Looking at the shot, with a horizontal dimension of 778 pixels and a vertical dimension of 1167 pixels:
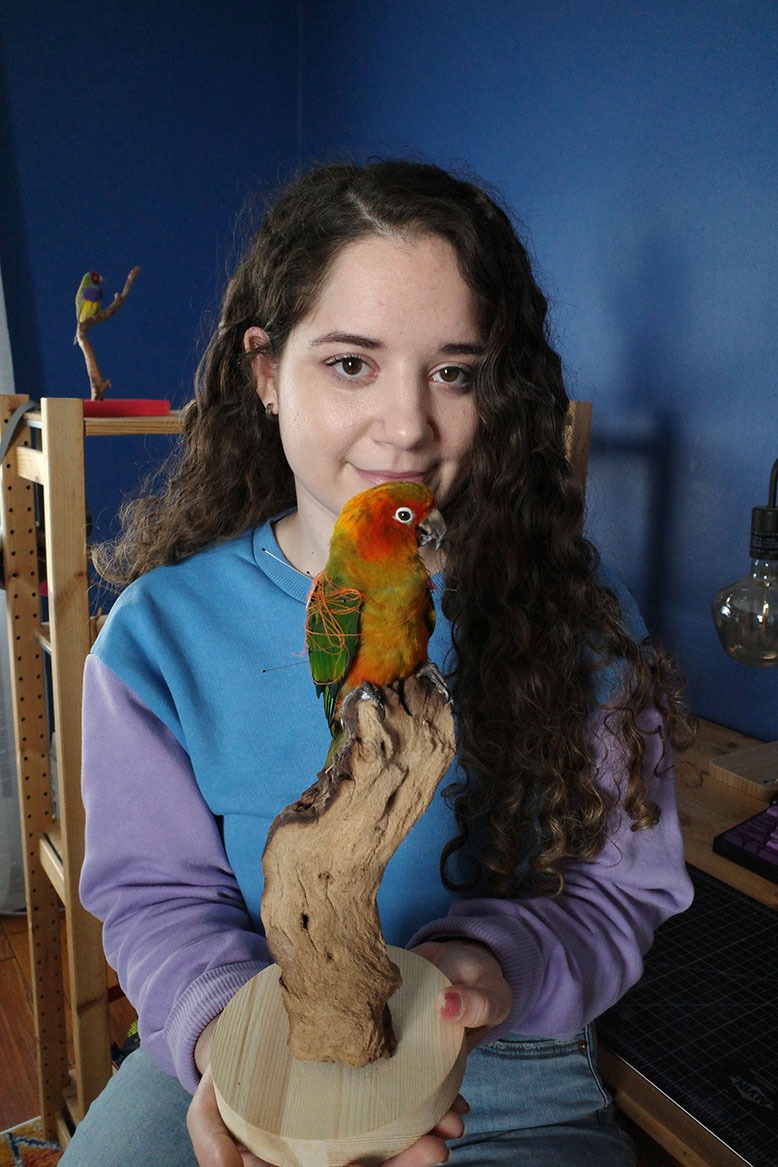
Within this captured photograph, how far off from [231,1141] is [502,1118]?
0.38 metres

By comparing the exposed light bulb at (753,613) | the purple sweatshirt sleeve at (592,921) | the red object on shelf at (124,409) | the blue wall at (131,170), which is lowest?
the purple sweatshirt sleeve at (592,921)

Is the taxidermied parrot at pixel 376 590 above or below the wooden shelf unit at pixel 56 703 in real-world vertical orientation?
above

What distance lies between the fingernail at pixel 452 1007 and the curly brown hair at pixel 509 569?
9.0 inches

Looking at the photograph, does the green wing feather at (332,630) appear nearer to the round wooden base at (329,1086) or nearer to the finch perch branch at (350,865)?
the finch perch branch at (350,865)

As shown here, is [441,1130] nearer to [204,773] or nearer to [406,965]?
[406,965]

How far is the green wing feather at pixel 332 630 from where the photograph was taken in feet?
1.98

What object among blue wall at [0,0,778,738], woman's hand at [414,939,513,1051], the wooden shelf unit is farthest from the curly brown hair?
blue wall at [0,0,778,738]

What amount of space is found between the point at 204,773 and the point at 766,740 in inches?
46.8

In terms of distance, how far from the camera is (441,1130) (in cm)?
62

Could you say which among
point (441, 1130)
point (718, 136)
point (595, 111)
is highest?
point (595, 111)

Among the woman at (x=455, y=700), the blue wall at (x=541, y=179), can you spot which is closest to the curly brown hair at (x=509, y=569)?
the woman at (x=455, y=700)

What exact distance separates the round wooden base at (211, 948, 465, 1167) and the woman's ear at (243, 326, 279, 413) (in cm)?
64

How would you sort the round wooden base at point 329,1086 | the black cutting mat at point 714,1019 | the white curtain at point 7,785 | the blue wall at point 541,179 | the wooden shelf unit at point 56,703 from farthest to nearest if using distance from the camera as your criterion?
the white curtain at point 7,785 < the blue wall at point 541,179 < the wooden shelf unit at point 56,703 < the black cutting mat at point 714,1019 < the round wooden base at point 329,1086

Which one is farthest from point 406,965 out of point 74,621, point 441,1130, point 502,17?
point 502,17
